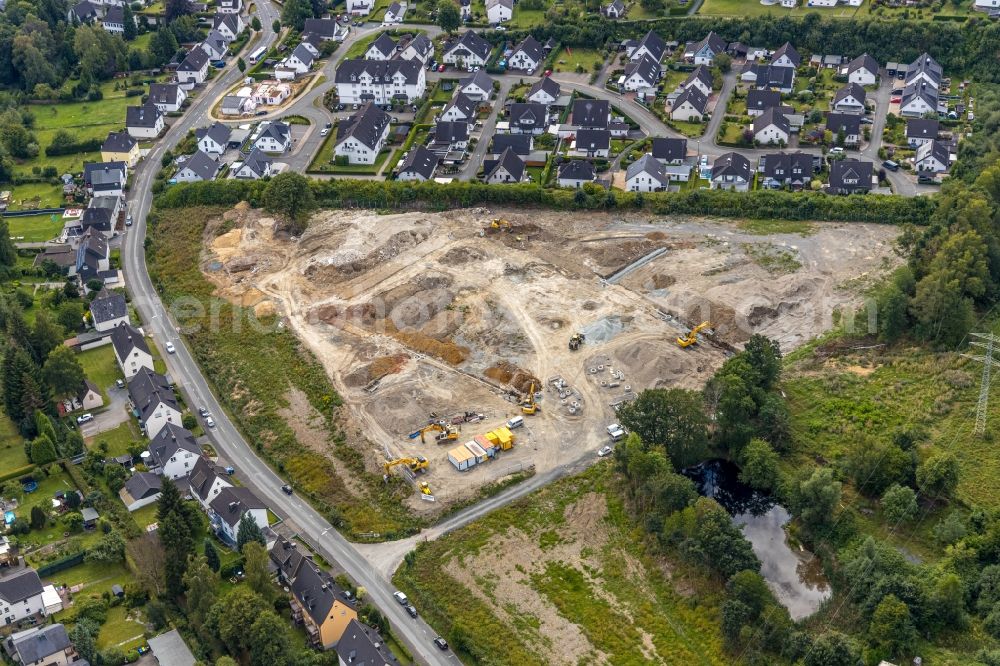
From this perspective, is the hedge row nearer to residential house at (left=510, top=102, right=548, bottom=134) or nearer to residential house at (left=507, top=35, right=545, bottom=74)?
residential house at (left=510, top=102, right=548, bottom=134)

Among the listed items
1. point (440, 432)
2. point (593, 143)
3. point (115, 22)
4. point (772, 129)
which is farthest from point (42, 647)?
point (115, 22)

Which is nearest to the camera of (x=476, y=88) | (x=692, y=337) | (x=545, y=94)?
(x=692, y=337)

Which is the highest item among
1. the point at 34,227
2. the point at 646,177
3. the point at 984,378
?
the point at 646,177

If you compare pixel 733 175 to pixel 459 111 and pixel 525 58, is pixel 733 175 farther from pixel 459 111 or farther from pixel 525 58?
pixel 525 58

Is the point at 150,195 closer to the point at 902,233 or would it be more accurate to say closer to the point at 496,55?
the point at 496,55

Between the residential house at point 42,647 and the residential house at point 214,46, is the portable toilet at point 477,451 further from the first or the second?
the residential house at point 214,46

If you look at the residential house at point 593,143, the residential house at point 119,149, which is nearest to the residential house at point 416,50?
the residential house at point 593,143
